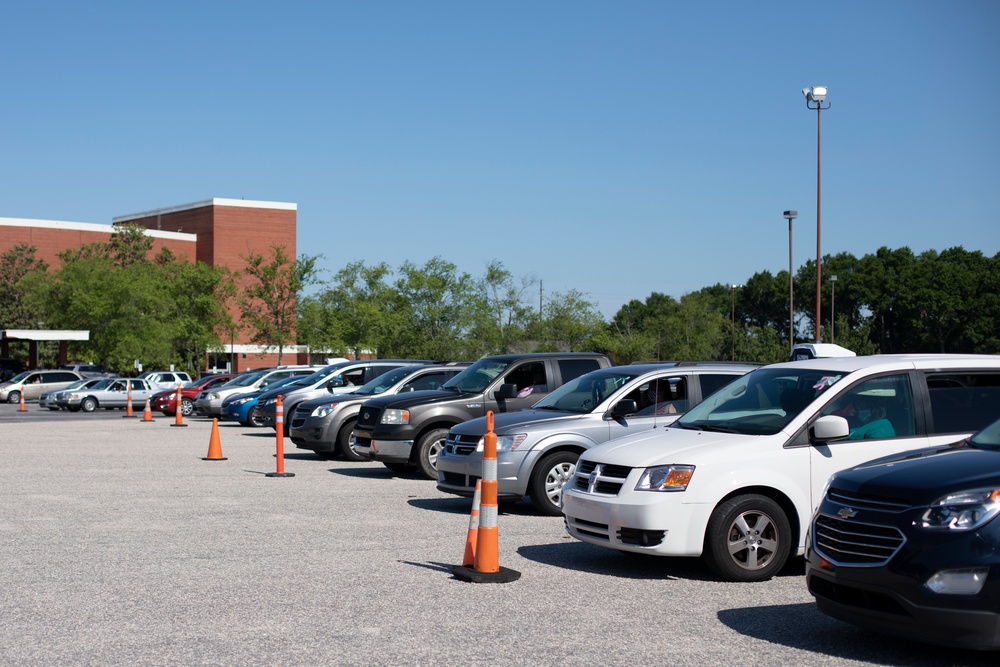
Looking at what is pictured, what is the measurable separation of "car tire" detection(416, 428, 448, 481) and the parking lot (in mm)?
2119

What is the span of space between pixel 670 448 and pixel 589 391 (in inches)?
159

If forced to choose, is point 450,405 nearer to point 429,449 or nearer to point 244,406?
point 429,449

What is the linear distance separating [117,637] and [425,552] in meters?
3.48

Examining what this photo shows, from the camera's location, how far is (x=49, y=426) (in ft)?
105

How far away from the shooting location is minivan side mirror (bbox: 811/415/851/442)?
8.07 meters

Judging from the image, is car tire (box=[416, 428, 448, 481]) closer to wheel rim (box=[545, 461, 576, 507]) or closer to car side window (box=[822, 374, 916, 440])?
wheel rim (box=[545, 461, 576, 507])

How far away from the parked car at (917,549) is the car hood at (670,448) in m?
2.03

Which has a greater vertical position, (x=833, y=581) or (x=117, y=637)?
(x=833, y=581)

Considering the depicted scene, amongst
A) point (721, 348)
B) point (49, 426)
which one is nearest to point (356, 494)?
point (49, 426)

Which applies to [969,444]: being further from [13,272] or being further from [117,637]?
[13,272]

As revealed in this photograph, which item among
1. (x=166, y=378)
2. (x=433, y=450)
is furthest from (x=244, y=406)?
(x=166, y=378)

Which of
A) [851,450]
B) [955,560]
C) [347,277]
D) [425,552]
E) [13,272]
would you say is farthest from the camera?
[13,272]

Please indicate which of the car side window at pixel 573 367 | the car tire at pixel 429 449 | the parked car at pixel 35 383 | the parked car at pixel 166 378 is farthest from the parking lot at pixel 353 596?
the parked car at pixel 35 383

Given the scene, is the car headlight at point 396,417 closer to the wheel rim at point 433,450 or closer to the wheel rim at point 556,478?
the wheel rim at point 433,450
